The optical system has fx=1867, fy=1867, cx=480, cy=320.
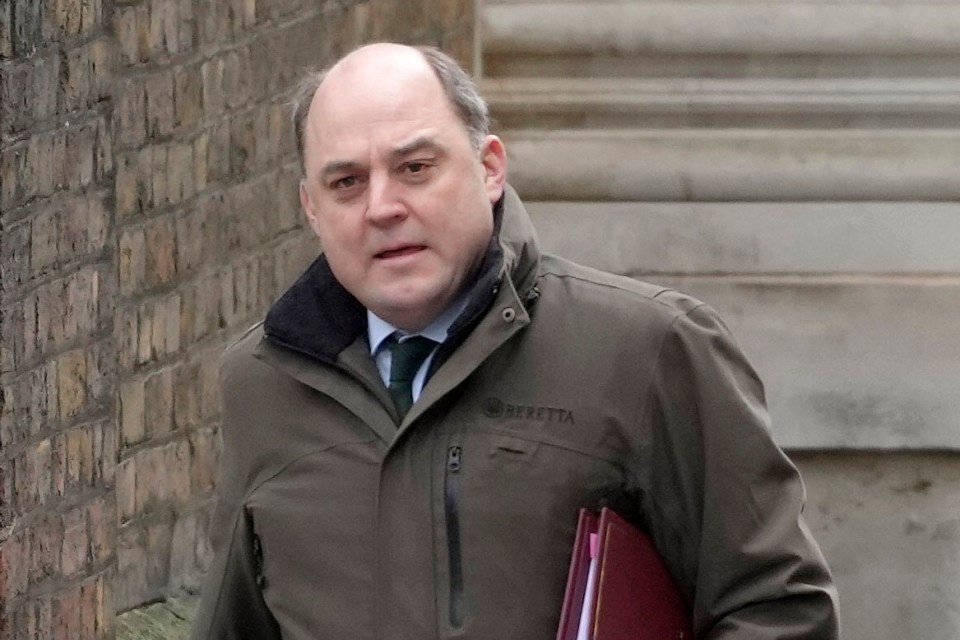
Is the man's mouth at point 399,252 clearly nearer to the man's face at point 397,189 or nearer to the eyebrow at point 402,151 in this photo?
the man's face at point 397,189

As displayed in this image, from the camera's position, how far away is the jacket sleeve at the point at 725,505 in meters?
2.34

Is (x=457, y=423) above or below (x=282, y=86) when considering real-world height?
above

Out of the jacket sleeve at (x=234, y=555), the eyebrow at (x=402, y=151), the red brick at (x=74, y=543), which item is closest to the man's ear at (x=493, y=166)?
the eyebrow at (x=402, y=151)

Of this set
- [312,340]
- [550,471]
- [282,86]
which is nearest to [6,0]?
[282,86]

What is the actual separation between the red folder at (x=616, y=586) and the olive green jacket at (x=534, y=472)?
0.04m

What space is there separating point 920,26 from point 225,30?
1.99 meters

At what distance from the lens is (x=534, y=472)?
7.74ft

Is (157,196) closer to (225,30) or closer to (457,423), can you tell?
(225,30)

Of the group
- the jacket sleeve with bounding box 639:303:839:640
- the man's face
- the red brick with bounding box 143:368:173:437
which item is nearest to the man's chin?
the man's face

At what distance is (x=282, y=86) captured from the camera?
5.68 meters

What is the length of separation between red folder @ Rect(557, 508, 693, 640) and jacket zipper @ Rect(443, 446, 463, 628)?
14 centimetres

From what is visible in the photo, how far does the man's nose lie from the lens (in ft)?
7.98

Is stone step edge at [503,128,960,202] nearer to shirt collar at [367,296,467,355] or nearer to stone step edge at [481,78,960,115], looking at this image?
stone step edge at [481,78,960,115]

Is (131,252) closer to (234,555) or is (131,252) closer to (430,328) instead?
(234,555)
